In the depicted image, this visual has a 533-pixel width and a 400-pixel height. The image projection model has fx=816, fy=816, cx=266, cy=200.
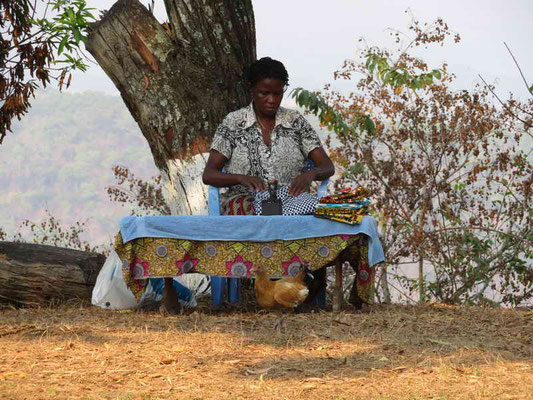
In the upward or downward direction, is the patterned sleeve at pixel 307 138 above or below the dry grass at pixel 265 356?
above

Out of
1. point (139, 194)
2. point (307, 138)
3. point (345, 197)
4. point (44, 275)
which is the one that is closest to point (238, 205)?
point (307, 138)

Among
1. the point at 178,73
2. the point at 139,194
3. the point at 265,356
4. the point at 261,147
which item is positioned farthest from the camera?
the point at 139,194

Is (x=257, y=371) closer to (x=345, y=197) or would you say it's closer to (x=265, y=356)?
(x=265, y=356)

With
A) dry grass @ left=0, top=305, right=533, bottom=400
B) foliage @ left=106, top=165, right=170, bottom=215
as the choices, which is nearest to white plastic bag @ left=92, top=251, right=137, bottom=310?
dry grass @ left=0, top=305, right=533, bottom=400

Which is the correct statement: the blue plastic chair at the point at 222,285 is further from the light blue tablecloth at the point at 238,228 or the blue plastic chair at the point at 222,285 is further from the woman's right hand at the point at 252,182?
the light blue tablecloth at the point at 238,228

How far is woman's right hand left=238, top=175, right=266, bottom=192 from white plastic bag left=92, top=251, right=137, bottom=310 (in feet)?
3.95

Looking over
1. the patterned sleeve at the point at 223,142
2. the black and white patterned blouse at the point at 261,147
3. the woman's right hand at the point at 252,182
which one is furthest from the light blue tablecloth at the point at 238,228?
the patterned sleeve at the point at 223,142

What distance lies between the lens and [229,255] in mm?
6277

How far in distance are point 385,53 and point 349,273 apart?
2.71 m

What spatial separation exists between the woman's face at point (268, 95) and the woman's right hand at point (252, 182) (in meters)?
0.70

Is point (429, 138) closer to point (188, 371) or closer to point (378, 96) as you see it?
point (378, 96)

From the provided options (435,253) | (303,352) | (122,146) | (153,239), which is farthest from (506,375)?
(122,146)

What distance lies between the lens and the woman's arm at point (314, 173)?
6.64 meters

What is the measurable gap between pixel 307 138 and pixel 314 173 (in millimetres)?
455
